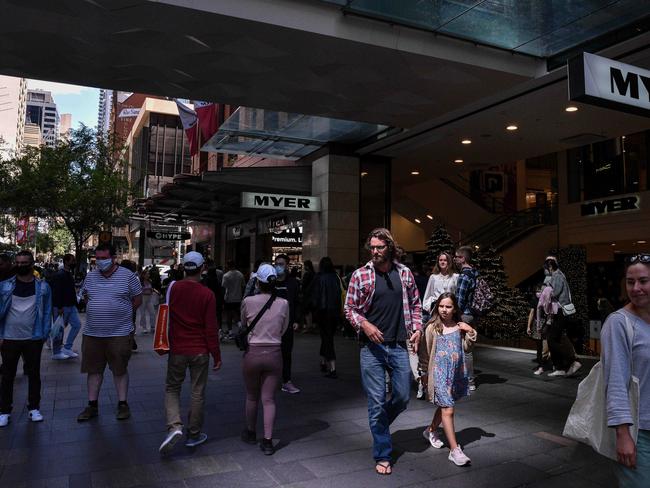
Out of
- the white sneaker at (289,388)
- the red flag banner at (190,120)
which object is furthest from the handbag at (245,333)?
the red flag banner at (190,120)

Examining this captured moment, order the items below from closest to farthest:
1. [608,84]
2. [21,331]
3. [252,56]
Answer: [608,84], [21,331], [252,56]

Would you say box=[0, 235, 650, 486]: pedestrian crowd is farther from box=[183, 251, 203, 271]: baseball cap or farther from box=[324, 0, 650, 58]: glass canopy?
box=[324, 0, 650, 58]: glass canopy

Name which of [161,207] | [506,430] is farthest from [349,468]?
[161,207]

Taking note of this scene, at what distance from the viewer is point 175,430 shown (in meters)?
4.52

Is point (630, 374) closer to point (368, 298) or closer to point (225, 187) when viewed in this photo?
point (368, 298)

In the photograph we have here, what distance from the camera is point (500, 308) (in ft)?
53.2

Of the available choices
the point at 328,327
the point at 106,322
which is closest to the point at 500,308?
the point at 328,327

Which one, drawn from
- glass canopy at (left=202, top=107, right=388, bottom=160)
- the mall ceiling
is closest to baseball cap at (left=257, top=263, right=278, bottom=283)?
the mall ceiling

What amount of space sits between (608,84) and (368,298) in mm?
2787

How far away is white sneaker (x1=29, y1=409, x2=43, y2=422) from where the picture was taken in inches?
221

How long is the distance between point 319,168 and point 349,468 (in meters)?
12.6

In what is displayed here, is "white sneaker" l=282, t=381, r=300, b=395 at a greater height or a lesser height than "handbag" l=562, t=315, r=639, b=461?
lesser

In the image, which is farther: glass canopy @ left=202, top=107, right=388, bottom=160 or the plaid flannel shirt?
glass canopy @ left=202, top=107, right=388, bottom=160

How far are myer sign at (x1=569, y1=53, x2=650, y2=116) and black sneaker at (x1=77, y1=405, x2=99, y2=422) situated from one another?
19.4 feet
